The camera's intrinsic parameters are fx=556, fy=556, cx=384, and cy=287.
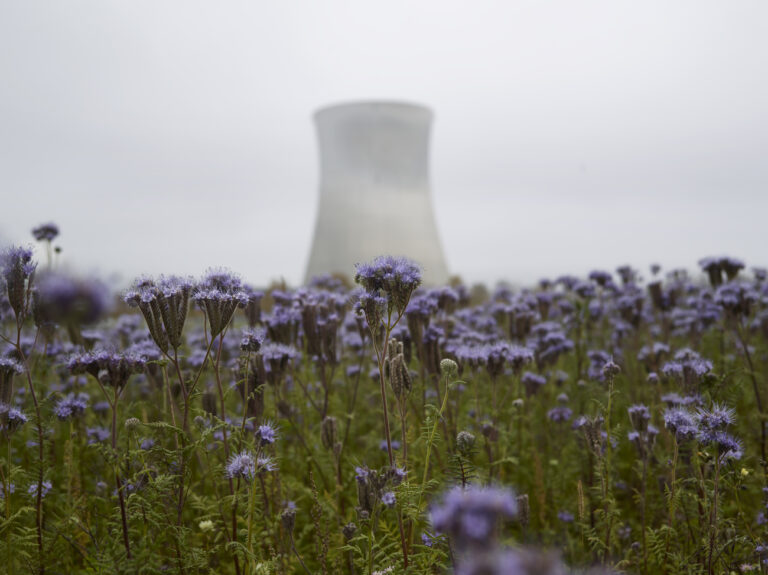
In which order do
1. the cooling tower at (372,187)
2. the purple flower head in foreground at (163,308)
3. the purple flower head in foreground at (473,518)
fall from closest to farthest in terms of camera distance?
the purple flower head in foreground at (473,518)
the purple flower head in foreground at (163,308)
the cooling tower at (372,187)

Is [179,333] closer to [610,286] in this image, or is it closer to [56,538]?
[56,538]

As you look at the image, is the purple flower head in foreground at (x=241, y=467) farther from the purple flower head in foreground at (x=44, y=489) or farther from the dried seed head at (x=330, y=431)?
the purple flower head in foreground at (x=44, y=489)

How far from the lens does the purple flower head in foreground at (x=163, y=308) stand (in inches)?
108

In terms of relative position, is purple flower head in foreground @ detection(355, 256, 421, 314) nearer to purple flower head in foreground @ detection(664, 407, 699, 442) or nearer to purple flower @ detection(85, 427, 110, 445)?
purple flower head in foreground @ detection(664, 407, 699, 442)

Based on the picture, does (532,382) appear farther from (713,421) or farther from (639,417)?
(713,421)

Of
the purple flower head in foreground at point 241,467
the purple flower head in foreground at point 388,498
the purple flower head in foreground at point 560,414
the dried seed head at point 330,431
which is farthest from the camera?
the purple flower head in foreground at point 560,414

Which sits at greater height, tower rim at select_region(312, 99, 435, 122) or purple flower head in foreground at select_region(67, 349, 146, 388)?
tower rim at select_region(312, 99, 435, 122)

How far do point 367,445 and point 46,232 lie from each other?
373cm

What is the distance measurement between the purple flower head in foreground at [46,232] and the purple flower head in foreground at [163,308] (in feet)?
10.8

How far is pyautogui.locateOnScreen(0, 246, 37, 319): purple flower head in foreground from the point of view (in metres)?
2.93

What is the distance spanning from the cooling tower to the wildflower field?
12.7 meters

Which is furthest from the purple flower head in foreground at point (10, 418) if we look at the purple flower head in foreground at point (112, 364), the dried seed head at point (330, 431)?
the dried seed head at point (330, 431)

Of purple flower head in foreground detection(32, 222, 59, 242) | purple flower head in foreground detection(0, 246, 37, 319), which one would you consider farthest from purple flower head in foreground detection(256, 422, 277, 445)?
purple flower head in foreground detection(32, 222, 59, 242)

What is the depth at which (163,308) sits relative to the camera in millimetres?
2770
